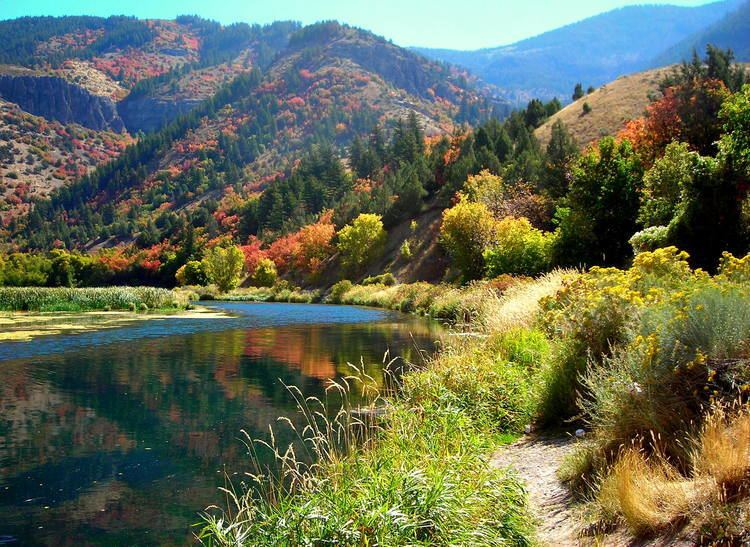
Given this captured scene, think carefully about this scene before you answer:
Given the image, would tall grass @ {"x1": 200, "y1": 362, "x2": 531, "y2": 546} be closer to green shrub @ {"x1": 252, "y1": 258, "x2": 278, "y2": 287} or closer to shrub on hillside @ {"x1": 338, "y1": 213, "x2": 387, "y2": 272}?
shrub on hillside @ {"x1": 338, "y1": 213, "x2": 387, "y2": 272}

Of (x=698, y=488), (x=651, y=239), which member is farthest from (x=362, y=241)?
(x=698, y=488)

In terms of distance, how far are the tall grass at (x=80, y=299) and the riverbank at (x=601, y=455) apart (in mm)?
47928

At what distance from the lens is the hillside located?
299 feet

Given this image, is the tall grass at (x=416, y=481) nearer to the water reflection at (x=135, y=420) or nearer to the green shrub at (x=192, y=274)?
the water reflection at (x=135, y=420)

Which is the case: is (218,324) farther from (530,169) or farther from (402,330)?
(530,169)

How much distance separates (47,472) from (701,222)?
91.0 ft

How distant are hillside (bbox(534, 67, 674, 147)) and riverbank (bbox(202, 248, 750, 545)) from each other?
82.1 meters

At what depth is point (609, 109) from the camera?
96688 mm

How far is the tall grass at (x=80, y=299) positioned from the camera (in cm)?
5156

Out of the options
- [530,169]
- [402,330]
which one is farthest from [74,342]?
[530,169]

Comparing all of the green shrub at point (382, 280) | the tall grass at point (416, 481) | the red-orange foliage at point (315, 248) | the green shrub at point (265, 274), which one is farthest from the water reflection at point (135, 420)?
the green shrub at point (265, 274)

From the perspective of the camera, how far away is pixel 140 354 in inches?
1107

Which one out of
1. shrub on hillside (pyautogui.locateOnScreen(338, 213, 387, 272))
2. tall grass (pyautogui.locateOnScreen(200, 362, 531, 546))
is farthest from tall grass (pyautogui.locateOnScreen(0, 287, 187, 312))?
tall grass (pyautogui.locateOnScreen(200, 362, 531, 546))

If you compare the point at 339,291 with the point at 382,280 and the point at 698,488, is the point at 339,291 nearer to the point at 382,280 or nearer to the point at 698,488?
the point at 382,280
